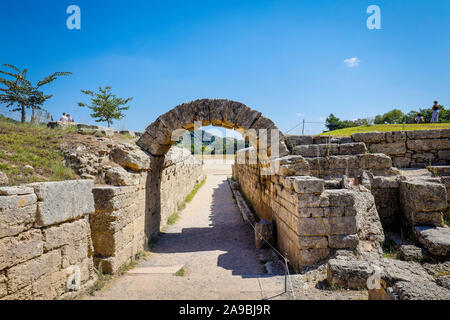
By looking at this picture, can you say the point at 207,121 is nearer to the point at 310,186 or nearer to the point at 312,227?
the point at 310,186

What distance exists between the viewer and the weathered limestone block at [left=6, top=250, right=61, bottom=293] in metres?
3.09

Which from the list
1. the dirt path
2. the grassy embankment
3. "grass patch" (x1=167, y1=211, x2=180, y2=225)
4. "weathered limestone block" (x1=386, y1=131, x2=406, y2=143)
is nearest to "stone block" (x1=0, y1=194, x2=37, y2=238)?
the grassy embankment

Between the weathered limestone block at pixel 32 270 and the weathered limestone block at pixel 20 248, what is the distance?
0.08 meters

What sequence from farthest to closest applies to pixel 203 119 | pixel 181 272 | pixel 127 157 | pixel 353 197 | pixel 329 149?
pixel 329 149 < pixel 203 119 < pixel 127 157 < pixel 181 272 < pixel 353 197

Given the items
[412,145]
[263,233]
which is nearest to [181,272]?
[263,233]

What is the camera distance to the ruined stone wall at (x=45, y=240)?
308cm

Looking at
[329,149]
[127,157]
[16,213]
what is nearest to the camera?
[16,213]

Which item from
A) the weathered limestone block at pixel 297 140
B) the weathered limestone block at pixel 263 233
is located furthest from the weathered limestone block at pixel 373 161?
the weathered limestone block at pixel 263 233

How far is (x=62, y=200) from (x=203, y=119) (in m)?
4.18

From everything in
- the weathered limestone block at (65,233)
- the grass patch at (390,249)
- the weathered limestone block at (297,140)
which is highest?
the weathered limestone block at (297,140)

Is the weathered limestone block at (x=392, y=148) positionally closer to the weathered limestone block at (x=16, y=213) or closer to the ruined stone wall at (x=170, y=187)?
the ruined stone wall at (x=170, y=187)

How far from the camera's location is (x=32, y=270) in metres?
3.36

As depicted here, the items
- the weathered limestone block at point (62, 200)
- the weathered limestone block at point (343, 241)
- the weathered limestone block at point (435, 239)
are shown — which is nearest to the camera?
the weathered limestone block at point (62, 200)
